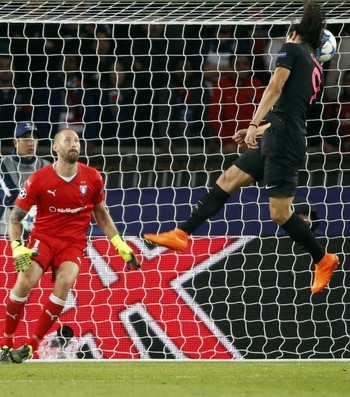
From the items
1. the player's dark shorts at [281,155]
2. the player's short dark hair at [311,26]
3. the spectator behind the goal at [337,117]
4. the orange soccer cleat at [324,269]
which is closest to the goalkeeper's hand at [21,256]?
the player's dark shorts at [281,155]

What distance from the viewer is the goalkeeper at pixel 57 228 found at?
8.70 meters

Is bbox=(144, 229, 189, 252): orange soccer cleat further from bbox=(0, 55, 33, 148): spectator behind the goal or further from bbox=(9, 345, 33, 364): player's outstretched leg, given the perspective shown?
bbox=(0, 55, 33, 148): spectator behind the goal

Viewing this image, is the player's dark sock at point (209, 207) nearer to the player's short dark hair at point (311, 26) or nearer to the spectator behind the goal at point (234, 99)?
the player's short dark hair at point (311, 26)

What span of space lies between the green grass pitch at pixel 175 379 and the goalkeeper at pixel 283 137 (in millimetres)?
935

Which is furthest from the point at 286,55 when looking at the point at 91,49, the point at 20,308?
the point at 91,49

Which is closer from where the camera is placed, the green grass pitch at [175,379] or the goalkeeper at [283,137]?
the green grass pitch at [175,379]

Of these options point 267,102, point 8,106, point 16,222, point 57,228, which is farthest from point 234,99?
point 267,102

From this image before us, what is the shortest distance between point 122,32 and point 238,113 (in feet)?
5.62

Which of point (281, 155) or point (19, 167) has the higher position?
point (281, 155)

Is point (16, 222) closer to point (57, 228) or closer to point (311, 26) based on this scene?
point (57, 228)

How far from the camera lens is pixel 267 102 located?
25.0ft

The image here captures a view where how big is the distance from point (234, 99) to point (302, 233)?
13.0ft

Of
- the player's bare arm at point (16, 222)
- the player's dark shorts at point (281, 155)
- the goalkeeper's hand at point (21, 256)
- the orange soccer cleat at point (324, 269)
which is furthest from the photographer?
the player's bare arm at point (16, 222)

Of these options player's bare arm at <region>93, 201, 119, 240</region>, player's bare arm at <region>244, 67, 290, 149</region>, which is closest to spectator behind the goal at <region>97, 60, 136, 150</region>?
player's bare arm at <region>93, 201, 119, 240</region>
